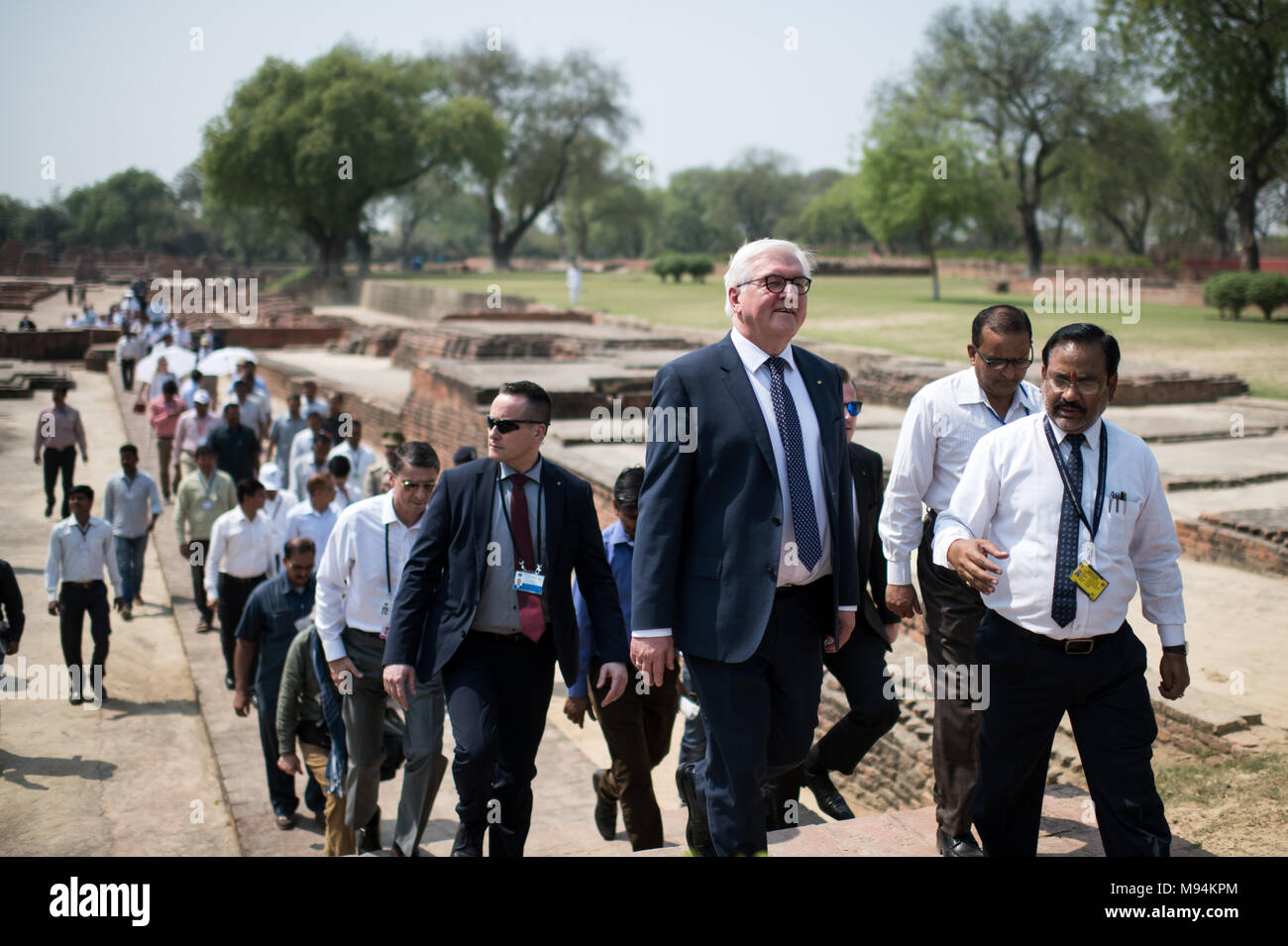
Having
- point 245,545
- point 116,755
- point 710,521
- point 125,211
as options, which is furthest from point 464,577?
point 125,211

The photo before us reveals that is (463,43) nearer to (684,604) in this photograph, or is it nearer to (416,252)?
(416,252)

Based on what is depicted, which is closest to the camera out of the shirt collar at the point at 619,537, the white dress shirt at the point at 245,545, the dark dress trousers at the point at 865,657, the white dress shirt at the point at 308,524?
the dark dress trousers at the point at 865,657

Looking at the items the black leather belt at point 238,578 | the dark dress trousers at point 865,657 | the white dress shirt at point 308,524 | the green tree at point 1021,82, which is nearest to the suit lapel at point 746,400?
the dark dress trousers at point 865,657

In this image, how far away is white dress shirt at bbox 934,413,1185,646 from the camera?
2.67 meters

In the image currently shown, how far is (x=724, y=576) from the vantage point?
2.62 metres

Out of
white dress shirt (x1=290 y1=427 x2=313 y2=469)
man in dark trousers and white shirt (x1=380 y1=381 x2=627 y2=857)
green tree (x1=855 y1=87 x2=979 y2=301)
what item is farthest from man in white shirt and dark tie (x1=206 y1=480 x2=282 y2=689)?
green tree (x1=855 y1=87 x2=979 y2=301)

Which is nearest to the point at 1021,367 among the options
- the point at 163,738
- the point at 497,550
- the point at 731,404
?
the point at 731,404

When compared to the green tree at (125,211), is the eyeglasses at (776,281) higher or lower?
lower

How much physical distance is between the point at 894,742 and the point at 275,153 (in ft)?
165

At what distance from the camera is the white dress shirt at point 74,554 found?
7.36 metres

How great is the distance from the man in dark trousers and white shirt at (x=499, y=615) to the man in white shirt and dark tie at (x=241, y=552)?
12.5ft

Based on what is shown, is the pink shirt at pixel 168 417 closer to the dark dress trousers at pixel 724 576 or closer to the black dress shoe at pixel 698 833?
the black dress shoe at pixel 698 833

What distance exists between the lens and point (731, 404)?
2.66 meters

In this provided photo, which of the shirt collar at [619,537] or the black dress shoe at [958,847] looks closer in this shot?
the black dress shoe at [958,847]
